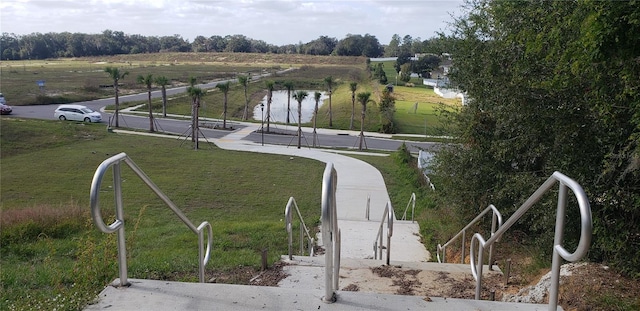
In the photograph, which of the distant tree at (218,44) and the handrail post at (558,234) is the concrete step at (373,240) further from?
the distant tree at (218,44)

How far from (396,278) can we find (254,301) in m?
3.05

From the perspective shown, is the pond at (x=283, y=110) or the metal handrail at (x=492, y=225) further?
the pond at (x=283, y=110)

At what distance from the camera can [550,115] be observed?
7484 mm

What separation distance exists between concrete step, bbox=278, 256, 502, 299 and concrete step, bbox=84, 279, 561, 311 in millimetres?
2018

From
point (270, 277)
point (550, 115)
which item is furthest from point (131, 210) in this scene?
point (550, 115)

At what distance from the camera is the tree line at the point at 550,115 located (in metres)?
5.49

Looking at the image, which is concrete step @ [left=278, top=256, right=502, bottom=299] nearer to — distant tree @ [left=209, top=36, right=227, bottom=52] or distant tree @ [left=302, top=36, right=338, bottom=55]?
distant tree @ [left=302, top=36, right=338, bottom=55]

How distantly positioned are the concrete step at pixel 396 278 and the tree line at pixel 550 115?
1.61m

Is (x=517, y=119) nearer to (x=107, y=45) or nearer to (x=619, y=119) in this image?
(x=619, y=119)

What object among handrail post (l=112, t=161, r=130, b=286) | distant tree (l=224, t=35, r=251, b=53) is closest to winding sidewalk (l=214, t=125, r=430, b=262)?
handrail post (l=112, t=161, r=130, b=286)

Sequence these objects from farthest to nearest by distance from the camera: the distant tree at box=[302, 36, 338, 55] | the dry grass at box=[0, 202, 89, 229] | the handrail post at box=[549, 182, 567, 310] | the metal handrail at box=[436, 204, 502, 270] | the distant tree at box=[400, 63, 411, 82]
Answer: the distant tree at box=[302, 36, 338, 55] < the distant tree at box=[400, 63, 411, 82] < the dry grass at box=[0, 202, 89, 229] < the metal handrail at box=[436, 204, 502, 270] < the handrail post at box=[549, 182, 567, 310]

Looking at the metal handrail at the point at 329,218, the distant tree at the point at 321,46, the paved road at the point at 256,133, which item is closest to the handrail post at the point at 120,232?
the metal handrail at the point at 329,218

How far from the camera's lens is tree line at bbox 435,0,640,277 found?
5.49 meters

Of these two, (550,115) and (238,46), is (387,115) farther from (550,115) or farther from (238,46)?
(238,46)
